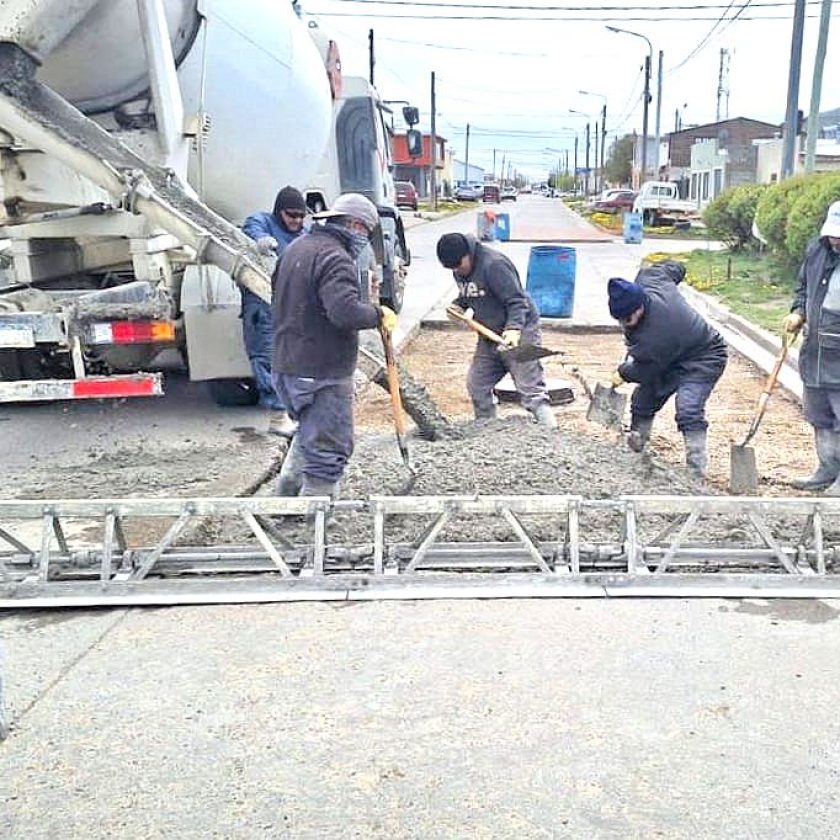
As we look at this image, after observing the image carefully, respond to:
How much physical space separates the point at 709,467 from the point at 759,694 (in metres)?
3.36

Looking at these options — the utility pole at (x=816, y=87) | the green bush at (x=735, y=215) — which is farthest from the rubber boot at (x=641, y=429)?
the green bush at (x=735, y=215)

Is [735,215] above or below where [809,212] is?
below

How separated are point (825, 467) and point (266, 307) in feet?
12.5

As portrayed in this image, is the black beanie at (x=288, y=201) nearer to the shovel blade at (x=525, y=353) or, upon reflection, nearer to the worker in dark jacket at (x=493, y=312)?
the worker in dark jacket at (x=493, y=312)

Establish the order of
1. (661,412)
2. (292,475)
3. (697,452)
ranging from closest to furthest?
(292,475) < (697,452) < (661,412)

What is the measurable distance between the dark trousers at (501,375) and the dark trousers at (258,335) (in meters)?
1.41

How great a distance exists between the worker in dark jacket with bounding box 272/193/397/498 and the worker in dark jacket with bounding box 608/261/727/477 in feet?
5.56

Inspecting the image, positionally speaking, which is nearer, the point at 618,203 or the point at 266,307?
the point at 266,307

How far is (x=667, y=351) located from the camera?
6023mm

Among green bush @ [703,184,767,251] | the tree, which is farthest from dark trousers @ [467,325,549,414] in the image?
the tree

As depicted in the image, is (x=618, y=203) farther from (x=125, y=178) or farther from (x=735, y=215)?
(x=125, y=178)

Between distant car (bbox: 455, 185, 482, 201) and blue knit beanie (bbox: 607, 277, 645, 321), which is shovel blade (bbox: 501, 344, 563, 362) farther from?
distant car (bbox: 455, 185, 482, 201)

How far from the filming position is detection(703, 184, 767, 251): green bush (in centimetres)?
2322

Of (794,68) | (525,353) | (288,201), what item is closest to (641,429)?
(525,353)
